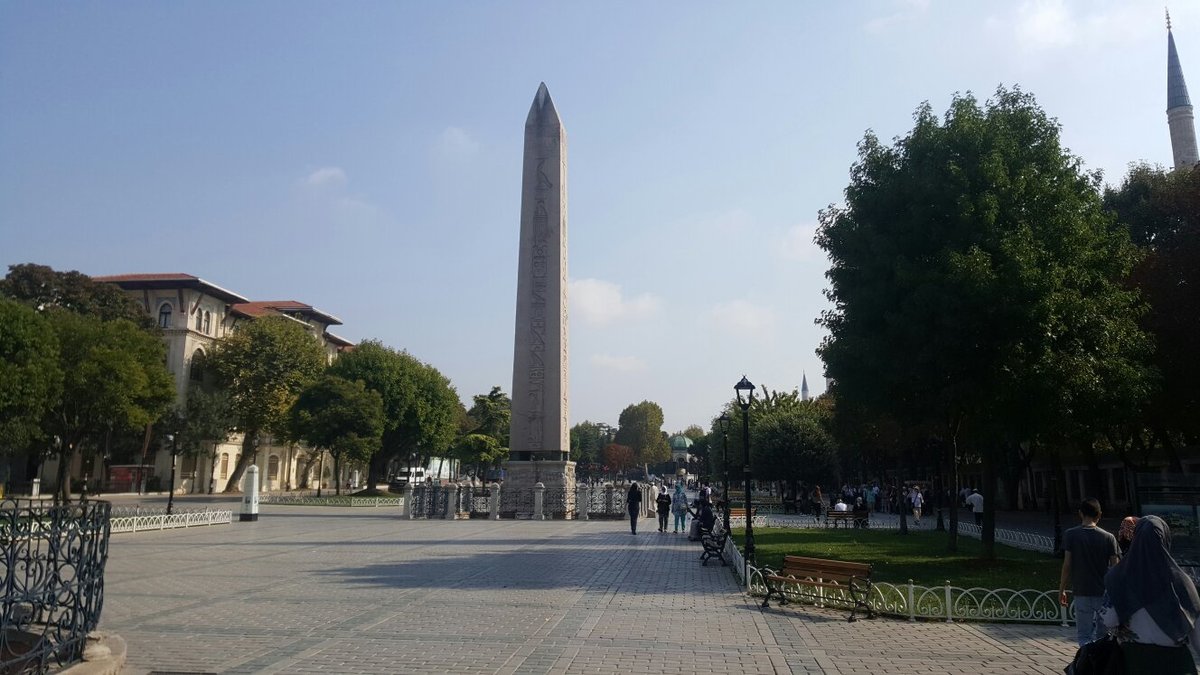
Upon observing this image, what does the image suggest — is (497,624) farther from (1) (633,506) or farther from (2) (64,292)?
(2) (64,292)

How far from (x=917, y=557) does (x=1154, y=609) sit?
13.7 metres

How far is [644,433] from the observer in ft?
407

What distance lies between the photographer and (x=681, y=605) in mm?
11055

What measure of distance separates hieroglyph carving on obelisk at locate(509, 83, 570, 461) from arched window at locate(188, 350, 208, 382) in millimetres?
37049

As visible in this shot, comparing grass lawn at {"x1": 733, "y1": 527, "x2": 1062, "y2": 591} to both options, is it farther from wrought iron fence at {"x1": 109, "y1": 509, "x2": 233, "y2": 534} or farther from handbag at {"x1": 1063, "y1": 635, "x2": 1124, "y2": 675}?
wrought iron fence at {"x1": 109, "y1": 509, "x2": 233, "y2": 534}

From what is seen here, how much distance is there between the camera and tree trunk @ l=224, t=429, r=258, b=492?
56434 millimetres

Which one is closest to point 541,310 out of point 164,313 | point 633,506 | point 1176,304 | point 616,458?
point 633,506

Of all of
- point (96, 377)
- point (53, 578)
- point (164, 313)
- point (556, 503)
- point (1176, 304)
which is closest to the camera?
point (53, 578)

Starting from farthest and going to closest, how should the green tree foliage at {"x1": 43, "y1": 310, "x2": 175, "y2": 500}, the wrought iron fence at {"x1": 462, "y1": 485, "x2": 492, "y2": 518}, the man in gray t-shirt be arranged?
the green tree foliage at {"x1": 43, "y1": 310, "x2": 175, "y2": 500} < the wrought iron fence at {"x1": 462, "y1": 485, "x2": 492, "y2": 518} < the man in gray t-shirt

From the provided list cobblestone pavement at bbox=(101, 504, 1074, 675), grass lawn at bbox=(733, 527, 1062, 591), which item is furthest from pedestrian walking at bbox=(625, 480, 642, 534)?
cobblestone pavement at bbox=(101, 504, 1074, 675)

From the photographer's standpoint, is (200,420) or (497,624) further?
(200,420)

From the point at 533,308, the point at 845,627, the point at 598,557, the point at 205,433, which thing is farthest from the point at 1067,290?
the point at 205,433

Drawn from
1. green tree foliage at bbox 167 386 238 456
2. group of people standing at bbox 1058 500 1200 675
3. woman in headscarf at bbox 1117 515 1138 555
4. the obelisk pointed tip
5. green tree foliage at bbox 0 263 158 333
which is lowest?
group of people standing at bbox 1058 500 1200 675

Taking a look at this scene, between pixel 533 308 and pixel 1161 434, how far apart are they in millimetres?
20669
